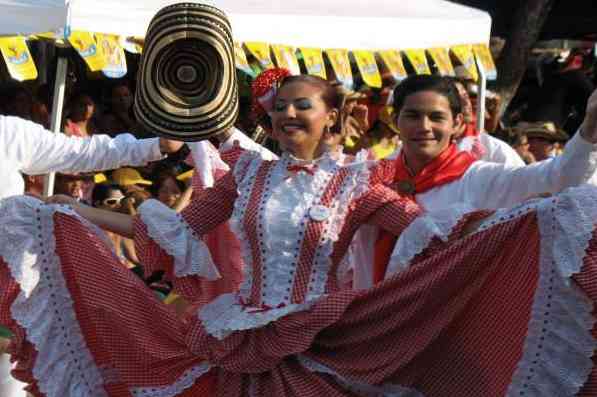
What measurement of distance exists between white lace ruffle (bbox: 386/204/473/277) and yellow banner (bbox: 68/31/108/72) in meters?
3.31

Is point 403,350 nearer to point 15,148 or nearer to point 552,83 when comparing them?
A: point 15,148

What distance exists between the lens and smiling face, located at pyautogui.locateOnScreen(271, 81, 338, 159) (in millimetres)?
4164

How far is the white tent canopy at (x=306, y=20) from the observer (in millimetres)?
6586

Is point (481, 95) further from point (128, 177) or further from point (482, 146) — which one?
point (482, 146)

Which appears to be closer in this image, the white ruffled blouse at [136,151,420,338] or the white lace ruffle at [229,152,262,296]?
the white ruffled blouse at [136,151,420,338]

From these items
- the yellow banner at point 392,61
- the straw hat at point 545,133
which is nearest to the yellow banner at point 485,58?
the straw hat at point 545,133

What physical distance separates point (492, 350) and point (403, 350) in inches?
10.8

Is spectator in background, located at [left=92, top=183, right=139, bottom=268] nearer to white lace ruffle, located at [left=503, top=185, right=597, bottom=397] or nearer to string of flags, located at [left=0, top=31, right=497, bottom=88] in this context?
string of flags, located at [left=0, top=31, right=497, bottom=88]

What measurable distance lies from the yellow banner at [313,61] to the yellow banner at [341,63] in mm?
154

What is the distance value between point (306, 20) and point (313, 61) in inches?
10.5

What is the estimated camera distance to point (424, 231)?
12.8 feet

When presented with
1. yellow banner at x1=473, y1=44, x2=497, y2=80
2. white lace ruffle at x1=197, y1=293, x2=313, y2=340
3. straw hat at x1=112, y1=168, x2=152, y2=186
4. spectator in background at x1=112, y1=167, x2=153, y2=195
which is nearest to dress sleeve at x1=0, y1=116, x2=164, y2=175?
white lace ruffle at x1=197, y1=293, x2=313, y2=340

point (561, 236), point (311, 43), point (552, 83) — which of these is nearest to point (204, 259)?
point (561, 236)

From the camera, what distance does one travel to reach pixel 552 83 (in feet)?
40.4
